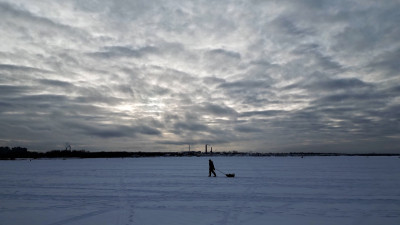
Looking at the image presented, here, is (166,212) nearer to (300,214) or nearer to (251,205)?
(251,205)

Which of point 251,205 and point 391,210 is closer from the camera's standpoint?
point 391,210

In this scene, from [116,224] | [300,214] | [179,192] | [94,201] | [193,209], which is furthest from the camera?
[179,192]

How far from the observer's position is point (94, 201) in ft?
42.5

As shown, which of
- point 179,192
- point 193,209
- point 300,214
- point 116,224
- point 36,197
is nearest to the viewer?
point 116,224

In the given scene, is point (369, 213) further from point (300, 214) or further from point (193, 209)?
point (193, 209)

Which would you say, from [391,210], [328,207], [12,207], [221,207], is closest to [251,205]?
[221,207]

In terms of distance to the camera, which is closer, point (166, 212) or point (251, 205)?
point (166, 212)

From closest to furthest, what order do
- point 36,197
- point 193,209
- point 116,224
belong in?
point 116,224, point 193,209, point 36,197

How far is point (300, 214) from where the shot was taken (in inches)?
401

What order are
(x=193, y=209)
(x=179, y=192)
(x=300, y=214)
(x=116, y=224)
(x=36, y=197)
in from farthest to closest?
(x=179, y=192) → (x=36, y=197) → (x=193, y=209) → (x=300, y=214) → (x=116, y=224)

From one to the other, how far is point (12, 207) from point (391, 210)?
46.3 feet

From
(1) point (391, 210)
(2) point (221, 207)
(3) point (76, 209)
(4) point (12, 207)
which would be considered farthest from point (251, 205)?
(4) point (12, 207)

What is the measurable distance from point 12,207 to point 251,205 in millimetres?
9284

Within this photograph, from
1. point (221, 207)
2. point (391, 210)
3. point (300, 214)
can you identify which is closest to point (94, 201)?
point (221, 207)
